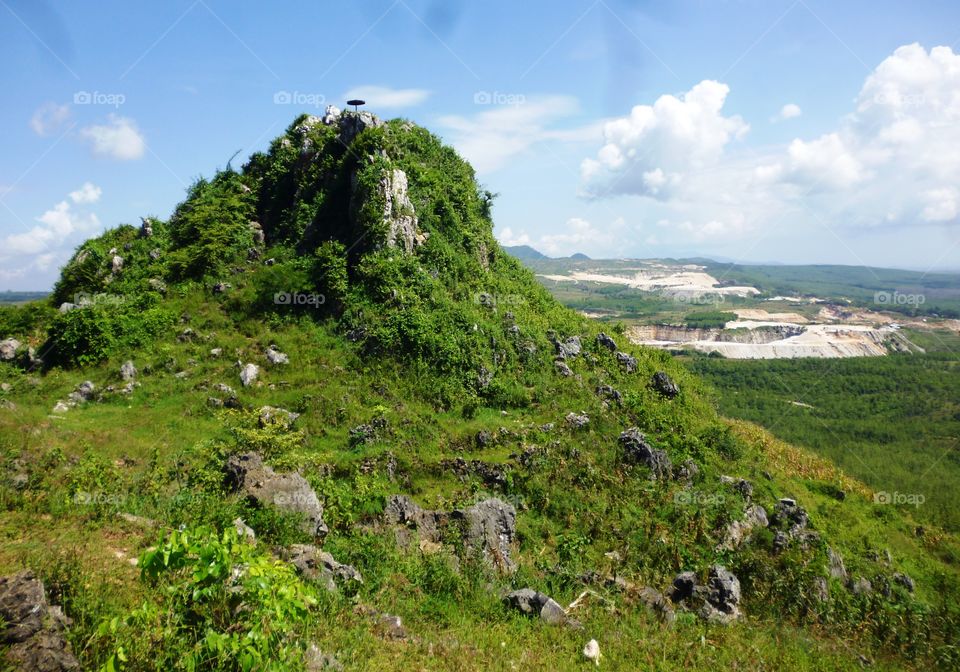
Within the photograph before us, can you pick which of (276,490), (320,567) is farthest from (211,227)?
(320,567)

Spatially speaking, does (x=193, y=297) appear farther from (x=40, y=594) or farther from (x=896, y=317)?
(x=896, y=317)

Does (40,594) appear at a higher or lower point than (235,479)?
higher

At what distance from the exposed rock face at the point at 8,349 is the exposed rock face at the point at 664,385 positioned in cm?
2764

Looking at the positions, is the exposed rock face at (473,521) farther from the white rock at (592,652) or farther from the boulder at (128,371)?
the boulder at (128,371)

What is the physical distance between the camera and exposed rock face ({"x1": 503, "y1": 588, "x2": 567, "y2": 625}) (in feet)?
31.7

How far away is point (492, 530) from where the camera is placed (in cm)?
1355

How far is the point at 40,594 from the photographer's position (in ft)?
16.8

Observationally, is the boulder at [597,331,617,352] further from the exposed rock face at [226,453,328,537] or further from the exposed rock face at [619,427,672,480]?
the exposed rock face at [226,453,328,537]

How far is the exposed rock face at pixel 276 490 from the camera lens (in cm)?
1098

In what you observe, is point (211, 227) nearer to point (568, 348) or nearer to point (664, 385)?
point (568, 348)

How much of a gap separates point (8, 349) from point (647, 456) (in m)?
26.0

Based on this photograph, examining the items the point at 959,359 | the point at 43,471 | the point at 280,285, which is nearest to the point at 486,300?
the point at 280,285

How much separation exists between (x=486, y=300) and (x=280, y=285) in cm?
1010

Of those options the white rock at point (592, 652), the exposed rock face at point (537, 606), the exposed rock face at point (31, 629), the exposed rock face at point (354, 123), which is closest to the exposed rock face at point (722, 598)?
the exposed rock face at point (537, 606)
